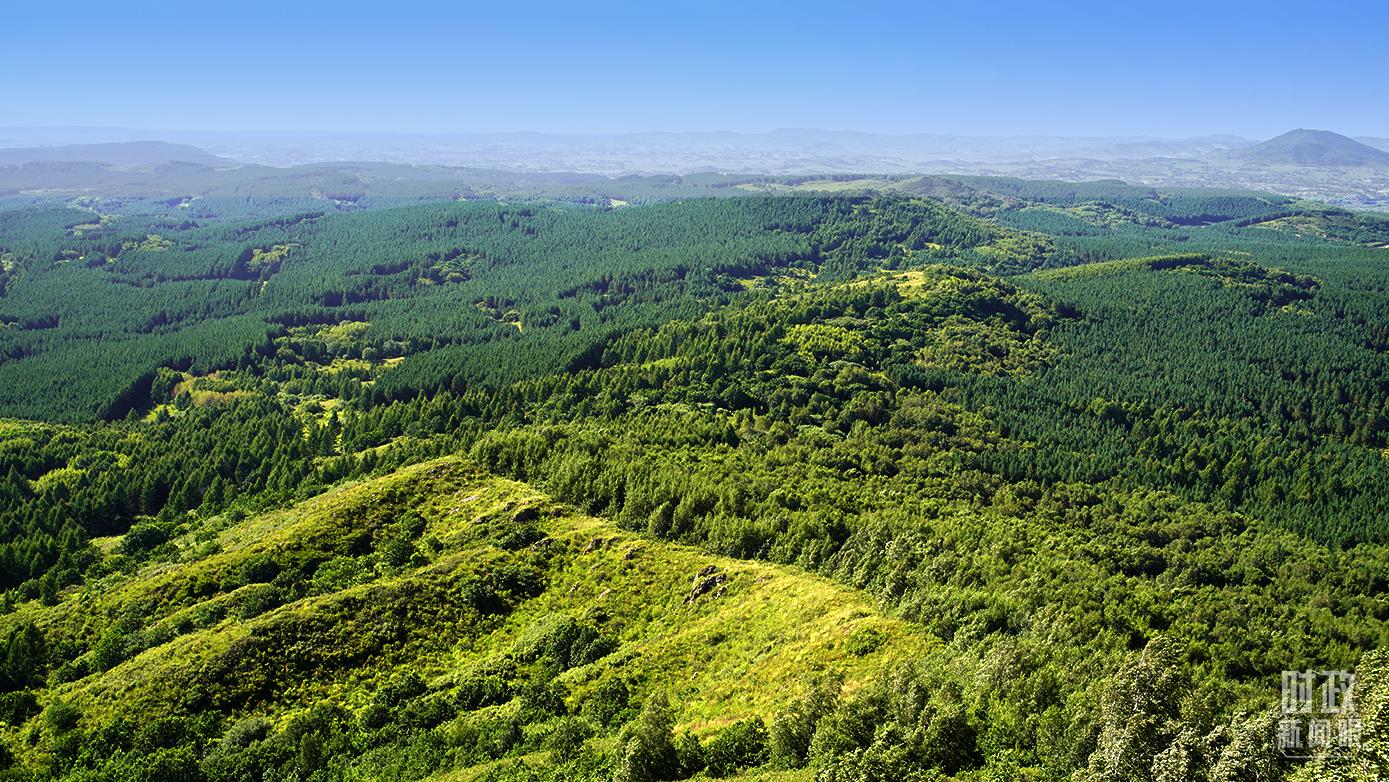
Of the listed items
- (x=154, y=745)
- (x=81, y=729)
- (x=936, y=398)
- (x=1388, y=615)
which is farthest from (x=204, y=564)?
(x=1388, y=615)

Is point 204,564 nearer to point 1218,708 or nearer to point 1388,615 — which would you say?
point 1218,708

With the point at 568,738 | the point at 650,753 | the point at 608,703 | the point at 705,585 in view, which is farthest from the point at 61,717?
the point at 705,585

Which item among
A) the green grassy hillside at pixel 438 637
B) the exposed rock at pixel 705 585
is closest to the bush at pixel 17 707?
the green grassy hillside at pixel 438 637

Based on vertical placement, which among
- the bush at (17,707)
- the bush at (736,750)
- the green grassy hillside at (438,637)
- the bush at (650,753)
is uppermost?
the bush at (650,753)

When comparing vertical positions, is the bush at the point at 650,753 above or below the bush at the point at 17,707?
above

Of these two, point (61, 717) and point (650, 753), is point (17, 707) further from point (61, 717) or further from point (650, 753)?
point (650, 753)

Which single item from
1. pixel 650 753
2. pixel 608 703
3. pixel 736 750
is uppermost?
pixel 650 753

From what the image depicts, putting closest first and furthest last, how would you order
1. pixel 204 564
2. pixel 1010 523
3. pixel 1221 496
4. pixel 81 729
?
pixel 81 729 → pixel 204 564 → pixel 1010 523 → pixel 1221 496

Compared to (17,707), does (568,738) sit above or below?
above

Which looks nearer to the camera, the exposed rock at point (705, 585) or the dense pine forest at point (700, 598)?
the dense pine forest at point (700, 598)

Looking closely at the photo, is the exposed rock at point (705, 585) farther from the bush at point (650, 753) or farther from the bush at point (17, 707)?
the bush at point (17, 707)

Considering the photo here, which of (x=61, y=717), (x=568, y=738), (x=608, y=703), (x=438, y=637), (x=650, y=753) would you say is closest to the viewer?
(x=650, y=753)
